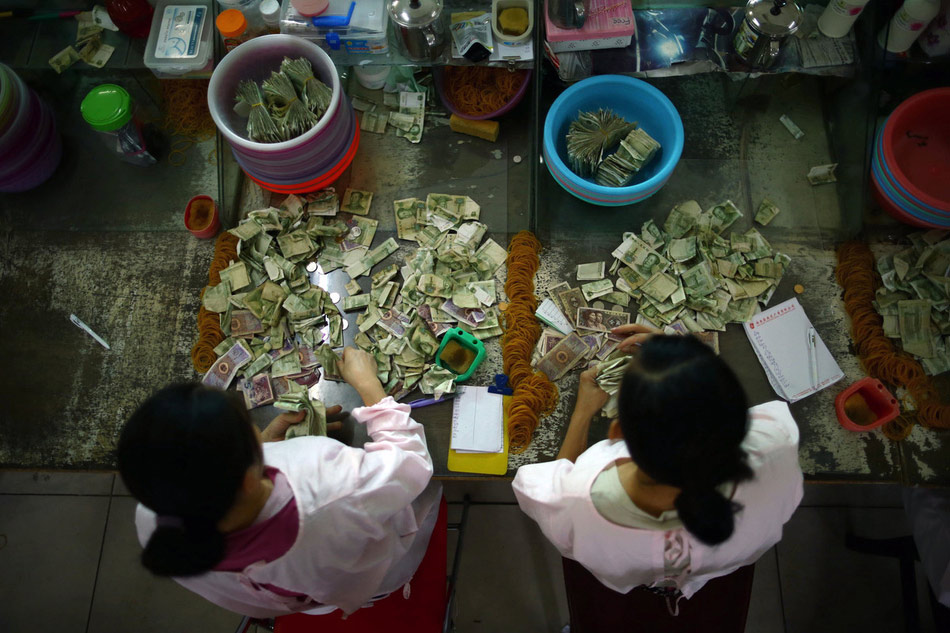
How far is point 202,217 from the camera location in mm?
2488

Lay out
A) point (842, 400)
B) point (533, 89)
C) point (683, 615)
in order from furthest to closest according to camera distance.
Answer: point (533, 89), point (842, 400), point (683, 615)

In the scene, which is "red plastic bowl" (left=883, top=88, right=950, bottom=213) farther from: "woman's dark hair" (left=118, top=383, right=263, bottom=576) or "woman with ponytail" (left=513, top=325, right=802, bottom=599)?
"woman's dark hair" (left=118, top=383, right=263, bottom=576)

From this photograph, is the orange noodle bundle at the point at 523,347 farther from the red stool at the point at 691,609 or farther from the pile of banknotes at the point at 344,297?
the red stool at the point at 691,609

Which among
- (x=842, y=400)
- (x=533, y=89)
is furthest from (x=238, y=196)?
(x=842, y=400)

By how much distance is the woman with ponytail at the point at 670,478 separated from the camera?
1.31 meters

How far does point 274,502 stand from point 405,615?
677 mm

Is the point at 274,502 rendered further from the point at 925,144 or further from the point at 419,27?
the point at 925,144

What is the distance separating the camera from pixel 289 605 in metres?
1.70

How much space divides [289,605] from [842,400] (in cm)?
191

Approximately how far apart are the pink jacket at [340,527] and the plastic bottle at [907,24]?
7.41ft

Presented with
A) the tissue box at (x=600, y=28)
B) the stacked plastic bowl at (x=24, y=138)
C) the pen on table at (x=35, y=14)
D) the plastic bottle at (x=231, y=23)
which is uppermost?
the tissue box at (x=600, y=28)

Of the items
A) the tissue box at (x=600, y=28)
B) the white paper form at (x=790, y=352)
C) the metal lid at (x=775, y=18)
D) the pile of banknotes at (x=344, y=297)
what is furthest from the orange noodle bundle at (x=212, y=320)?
the metal lid at (x=775, y=18)

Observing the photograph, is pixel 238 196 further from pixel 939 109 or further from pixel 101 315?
pixel 939 109

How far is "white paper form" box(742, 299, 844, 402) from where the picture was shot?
2146mm
